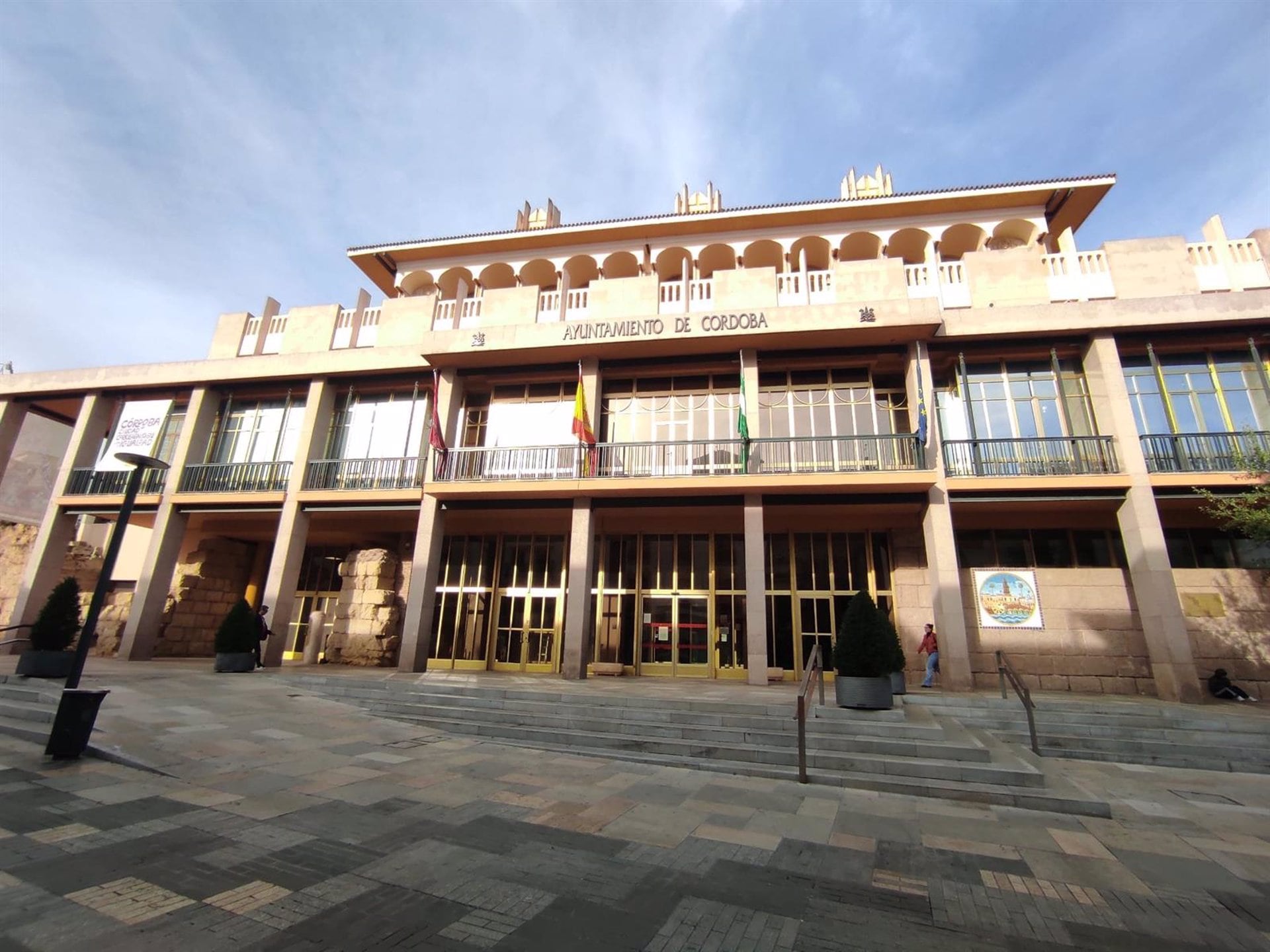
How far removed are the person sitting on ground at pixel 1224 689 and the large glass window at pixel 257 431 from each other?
2519 cm

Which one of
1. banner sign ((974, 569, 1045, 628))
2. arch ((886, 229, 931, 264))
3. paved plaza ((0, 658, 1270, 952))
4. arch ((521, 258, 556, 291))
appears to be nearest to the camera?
paved plaza ((0, 658, 1270, 952))

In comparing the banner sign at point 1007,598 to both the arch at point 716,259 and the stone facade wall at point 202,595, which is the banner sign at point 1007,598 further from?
the stone facade wall at point 202,595

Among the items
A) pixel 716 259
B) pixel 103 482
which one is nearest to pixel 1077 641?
pixel 716 259

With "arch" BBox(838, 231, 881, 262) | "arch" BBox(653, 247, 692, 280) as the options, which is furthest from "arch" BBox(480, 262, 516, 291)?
"arch" BBox(838, 231, 881, 262)

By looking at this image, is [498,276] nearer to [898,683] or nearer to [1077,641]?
[898,683]

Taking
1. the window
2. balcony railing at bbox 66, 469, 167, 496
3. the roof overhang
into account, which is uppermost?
the roof overhang

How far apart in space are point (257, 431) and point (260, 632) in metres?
7.38

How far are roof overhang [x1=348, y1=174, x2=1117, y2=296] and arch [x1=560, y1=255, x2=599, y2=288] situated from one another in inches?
23.0

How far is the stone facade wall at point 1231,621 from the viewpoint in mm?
13070

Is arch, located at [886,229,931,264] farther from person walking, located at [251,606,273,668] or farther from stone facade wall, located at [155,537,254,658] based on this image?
stone facade wall, located at [155,537,254,658]

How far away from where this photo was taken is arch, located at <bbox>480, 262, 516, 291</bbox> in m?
21.4

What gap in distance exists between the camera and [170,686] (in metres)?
11.3

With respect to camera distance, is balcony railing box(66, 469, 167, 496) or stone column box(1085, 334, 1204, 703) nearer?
stone column box(1085, 334, 1204, 703)

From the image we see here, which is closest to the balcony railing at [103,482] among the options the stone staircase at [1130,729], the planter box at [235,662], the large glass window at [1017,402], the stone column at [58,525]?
the stone column at [58,525]
